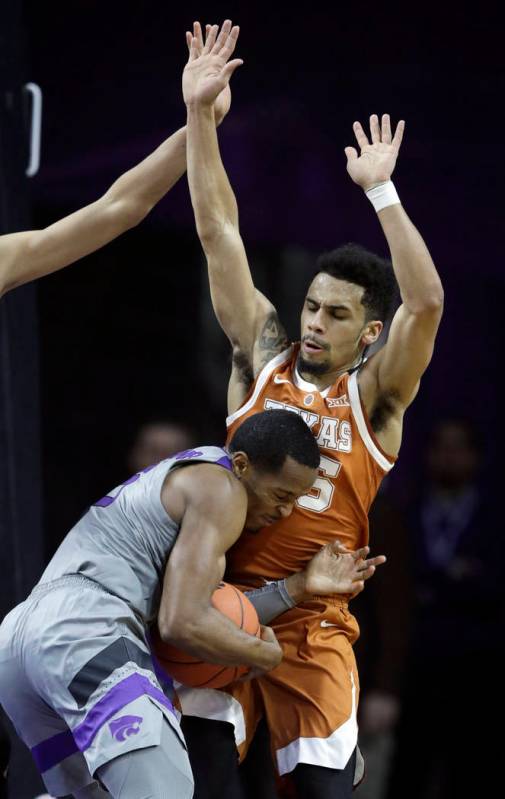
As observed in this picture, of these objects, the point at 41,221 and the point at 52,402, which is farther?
the point at 52,402

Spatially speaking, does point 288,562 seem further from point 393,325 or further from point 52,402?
point 52,402

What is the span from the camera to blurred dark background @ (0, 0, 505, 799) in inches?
246

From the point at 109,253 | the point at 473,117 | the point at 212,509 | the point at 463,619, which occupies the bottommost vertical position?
the point at 463,619

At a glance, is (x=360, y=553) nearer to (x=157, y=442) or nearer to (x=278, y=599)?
(x=278, y=599)

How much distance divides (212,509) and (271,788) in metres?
2.76

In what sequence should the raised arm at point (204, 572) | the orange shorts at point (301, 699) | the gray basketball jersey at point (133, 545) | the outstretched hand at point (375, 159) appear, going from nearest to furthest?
the raised arm at point (204, 572) < the gray basketball jersey at point (133, 545) < the orange shorts at point (301, 699) < the outstretched hand at point (375, 159)

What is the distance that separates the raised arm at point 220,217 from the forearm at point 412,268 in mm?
516

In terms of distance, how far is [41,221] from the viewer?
6371mm

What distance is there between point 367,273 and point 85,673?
1590 millimetres

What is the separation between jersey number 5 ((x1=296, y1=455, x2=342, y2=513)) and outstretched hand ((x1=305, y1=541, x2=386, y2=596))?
0.13 m

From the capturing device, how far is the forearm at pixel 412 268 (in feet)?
12.4

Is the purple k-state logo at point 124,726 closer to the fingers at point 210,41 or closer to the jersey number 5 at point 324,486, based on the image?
the jersey number 5 at point 324,486

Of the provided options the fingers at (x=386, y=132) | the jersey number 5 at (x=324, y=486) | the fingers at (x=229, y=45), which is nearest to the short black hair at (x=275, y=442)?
the jersey number 5 at (x=324, y=486)

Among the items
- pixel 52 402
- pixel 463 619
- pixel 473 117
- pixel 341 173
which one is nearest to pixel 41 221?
pixel 52 402
